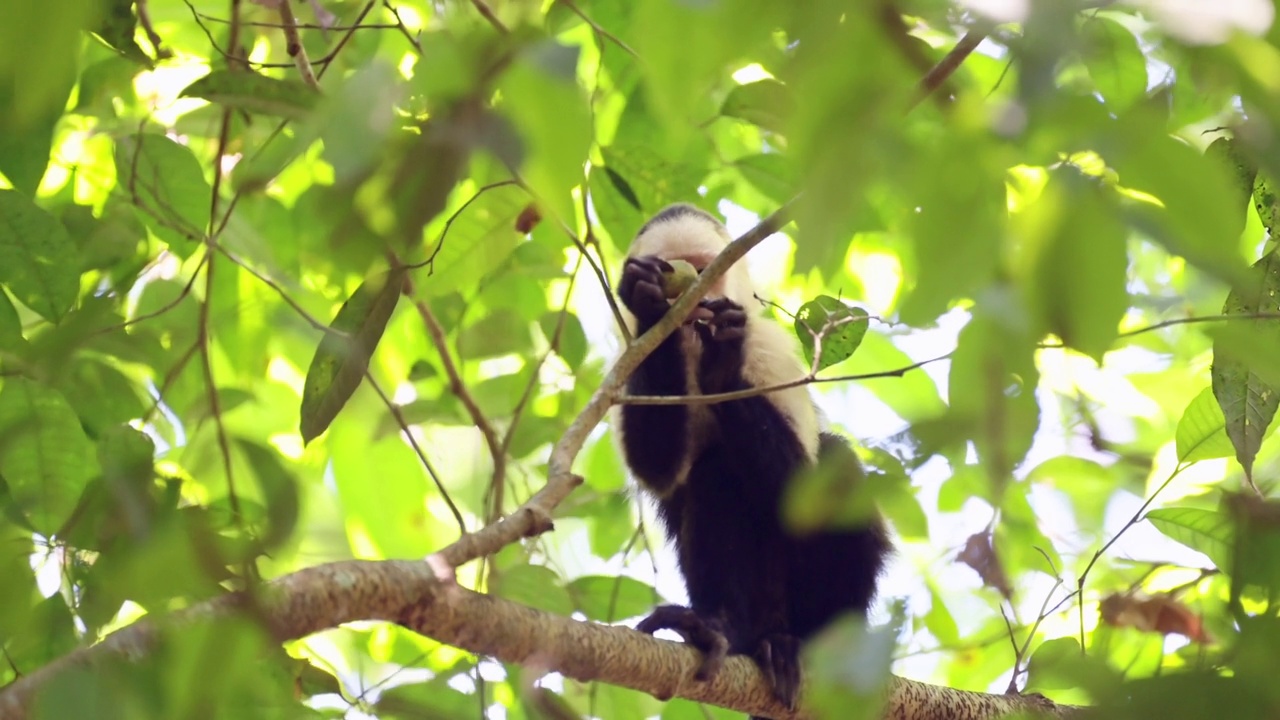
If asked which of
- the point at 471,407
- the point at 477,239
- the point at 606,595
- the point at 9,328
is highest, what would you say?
the point at 9,328

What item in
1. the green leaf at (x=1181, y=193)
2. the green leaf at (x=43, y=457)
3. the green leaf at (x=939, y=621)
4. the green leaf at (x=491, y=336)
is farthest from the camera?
the green leaf at (x=939, y=621)

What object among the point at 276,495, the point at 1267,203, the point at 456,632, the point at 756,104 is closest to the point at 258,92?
the point at 456,632

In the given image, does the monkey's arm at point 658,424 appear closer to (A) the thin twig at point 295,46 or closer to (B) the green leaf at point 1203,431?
(A) the thin twig at point 295,46

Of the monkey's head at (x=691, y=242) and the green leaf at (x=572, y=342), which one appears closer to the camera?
the monkey's head at (x=691, y=242)

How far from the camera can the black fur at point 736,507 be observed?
245 centimetres

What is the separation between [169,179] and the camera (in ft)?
6.85

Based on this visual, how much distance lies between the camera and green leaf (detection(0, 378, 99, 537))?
1.50m

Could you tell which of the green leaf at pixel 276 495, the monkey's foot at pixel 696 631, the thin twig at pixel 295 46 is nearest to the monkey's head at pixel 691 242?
the monkey's foot at pixel 696 631

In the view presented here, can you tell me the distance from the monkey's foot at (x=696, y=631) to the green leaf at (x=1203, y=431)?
84 centimetres

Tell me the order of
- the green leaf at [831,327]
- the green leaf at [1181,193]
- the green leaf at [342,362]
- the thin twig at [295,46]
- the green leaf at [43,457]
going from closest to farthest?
the green leaf at [1181,193]
the green leaf at [43,457]
the green leaf at [342,362]
the green leaf at [831,327]
the thin twig at [295,46]

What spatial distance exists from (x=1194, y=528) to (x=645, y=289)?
1.06 metres

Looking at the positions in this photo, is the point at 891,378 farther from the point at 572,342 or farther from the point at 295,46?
the point at 295,46

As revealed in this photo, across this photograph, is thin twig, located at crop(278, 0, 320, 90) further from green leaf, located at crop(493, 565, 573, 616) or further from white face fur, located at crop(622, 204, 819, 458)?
green leaf, located at crop(493, 565, 573, 616)

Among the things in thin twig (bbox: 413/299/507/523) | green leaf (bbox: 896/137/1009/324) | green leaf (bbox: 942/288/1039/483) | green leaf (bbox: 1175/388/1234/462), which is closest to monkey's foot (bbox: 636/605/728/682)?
thin twig (bbox: 413/299/507/523)
